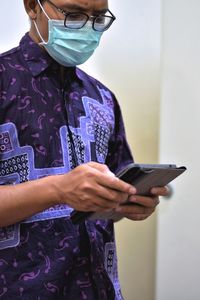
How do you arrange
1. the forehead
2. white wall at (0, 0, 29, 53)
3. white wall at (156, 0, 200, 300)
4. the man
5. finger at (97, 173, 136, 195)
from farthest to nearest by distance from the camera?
1. white wall at (0, 0, 29, 53)
2. white wall at (156, 0, 200, 300)
3. the forehead
4. the man
5. finger at (97, 173, 136, 195)

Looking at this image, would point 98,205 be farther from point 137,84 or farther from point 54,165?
point 137,84

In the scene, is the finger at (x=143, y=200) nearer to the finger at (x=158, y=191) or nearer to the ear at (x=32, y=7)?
the finger at (x=158, y=191)

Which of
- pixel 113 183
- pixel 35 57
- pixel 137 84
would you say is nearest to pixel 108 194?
pixel 113 183

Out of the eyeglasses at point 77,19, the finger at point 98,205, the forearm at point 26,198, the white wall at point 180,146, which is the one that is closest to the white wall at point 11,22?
the white wall at point 180,146

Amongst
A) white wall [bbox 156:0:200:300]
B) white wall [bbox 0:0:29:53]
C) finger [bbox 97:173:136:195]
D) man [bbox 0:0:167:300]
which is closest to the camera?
finger [bbox 97:173:136:195]

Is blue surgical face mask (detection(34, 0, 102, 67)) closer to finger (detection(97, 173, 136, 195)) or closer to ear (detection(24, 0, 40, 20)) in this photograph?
ear (detection(24, 0, 40, 20))

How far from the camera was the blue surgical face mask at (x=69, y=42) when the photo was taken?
1041mm

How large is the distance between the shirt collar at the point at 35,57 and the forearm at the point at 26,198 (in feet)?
0.90

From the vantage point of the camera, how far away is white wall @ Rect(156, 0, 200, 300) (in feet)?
4.91

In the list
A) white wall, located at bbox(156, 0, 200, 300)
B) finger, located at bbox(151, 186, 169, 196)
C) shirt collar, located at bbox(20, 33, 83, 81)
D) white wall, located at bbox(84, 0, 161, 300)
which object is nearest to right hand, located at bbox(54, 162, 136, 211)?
finger, located at bbox(151, 186, 169, 196)

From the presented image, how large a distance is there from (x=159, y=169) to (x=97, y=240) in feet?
1.02

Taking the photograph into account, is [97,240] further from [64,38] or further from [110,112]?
[64,38]

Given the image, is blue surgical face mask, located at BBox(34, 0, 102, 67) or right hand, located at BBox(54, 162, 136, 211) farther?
blue surgical face mask, located at BBox(34, 0, 102, 67)

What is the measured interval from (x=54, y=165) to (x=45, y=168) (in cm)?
2
